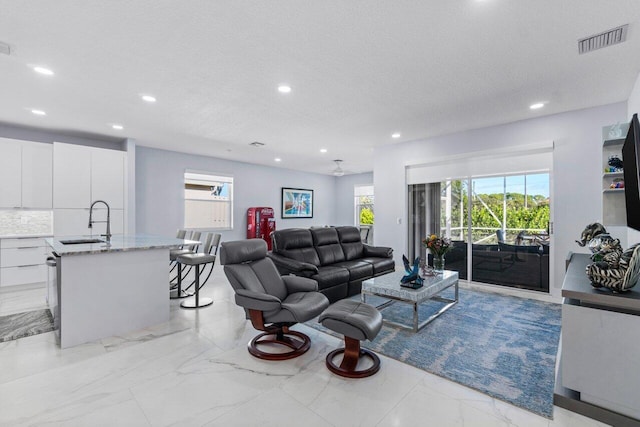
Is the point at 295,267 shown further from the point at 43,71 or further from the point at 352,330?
the point at 43,71

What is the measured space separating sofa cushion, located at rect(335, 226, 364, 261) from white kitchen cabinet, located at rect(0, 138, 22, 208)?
522 cm

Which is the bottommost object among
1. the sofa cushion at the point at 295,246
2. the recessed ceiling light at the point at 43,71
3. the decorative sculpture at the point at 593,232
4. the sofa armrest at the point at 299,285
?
the sofa armrest at the point at 299,285

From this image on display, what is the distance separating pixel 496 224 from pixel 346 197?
5.98 meters

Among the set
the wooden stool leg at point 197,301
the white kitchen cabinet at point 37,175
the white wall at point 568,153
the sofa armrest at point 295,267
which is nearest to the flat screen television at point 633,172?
the white wall at point 568,153

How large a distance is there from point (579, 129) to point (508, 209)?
1421mm

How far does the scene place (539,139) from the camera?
4.39 m

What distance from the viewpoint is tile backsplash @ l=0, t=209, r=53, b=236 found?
4801 millimetres

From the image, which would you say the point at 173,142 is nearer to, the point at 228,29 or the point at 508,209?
the point at 228,29

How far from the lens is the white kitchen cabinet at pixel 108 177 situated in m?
5.30

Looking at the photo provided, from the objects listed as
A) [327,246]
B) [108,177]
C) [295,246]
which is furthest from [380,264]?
[108,177]

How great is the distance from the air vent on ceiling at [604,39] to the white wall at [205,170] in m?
7.01

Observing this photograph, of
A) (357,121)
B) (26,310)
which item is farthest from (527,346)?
(26,310)

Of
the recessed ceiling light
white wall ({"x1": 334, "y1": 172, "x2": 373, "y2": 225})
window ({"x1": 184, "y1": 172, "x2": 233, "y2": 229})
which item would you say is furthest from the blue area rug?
white wall ({"x1": 334, "y1": 172, "x2": 373, "y2": 225})

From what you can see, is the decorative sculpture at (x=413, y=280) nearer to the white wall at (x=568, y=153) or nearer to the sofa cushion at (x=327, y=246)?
the sofa cushion at (x=327, y=246)
